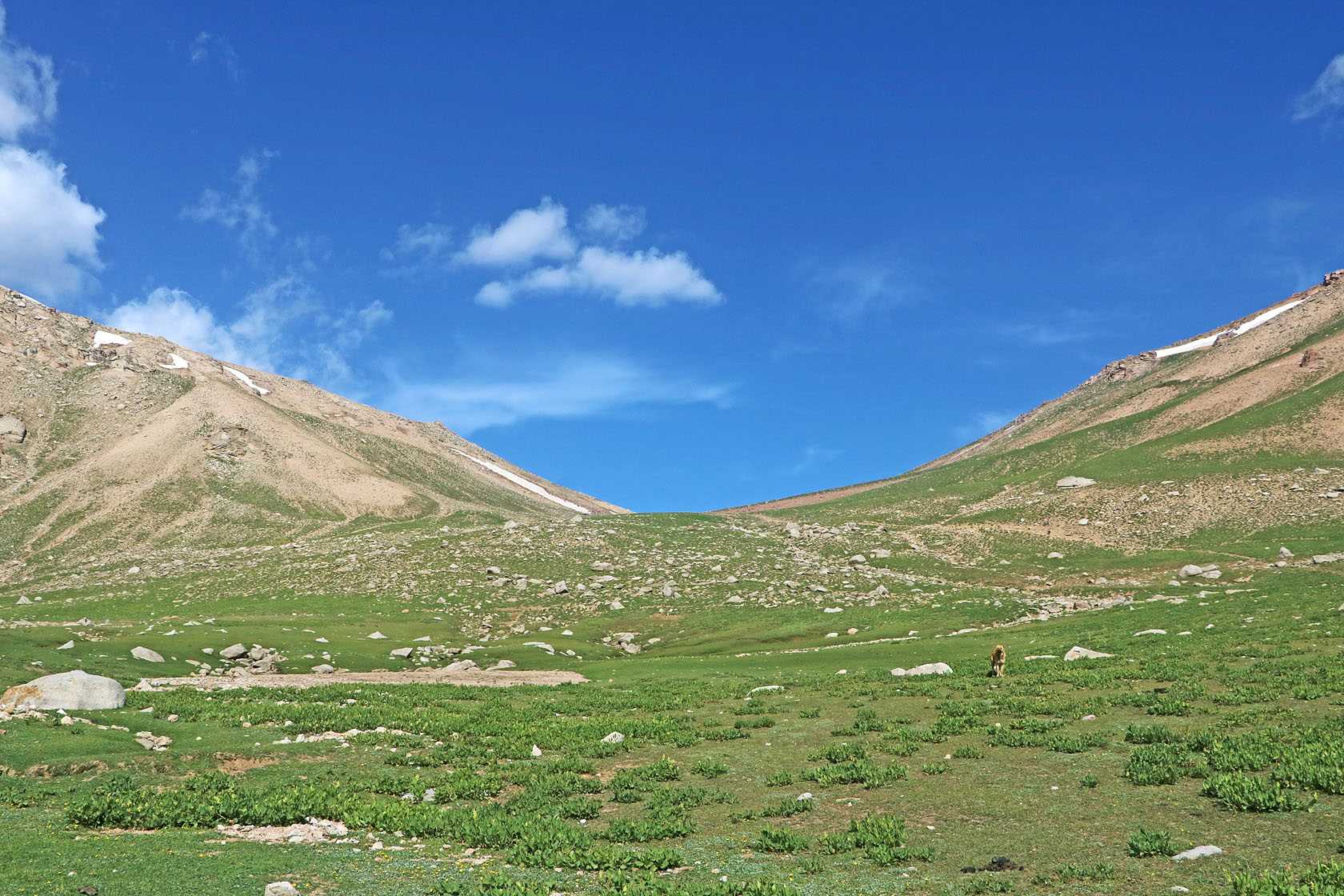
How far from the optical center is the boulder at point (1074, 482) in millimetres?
99225

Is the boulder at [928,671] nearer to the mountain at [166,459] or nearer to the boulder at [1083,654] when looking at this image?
the boulder at [1083,654]

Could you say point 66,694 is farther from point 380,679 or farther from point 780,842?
point 780,842

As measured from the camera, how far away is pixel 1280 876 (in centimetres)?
934

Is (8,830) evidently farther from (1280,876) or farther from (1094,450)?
(1094,450)

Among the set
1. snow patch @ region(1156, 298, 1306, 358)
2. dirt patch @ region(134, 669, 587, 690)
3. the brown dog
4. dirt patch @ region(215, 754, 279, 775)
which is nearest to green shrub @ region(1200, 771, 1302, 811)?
the brown dog

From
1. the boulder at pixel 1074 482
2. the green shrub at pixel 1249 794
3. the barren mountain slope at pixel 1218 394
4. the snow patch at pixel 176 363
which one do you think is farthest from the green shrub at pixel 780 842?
the snow patch at pixel 176 363

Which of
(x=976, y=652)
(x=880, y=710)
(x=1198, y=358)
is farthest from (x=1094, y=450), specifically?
(x=880, y=710)

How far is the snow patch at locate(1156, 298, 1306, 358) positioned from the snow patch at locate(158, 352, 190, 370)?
208320 millimetres

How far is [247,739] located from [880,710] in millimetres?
18908

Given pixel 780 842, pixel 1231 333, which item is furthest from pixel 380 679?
pixel 1231 333

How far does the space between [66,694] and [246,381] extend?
172m

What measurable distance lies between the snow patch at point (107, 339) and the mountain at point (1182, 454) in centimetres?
13099

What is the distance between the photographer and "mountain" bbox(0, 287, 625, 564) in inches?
4309

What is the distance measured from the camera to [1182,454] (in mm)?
101875
